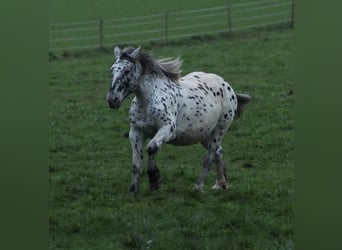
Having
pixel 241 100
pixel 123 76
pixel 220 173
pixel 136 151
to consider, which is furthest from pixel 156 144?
pixel 241 100

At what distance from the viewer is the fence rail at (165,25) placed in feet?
71.9

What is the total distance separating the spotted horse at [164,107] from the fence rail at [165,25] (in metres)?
14.1

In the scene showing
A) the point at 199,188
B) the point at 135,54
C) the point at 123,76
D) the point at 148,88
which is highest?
the point at 135,54

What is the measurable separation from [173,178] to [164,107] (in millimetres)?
1595

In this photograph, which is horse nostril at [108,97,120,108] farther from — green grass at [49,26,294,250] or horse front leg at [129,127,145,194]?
green grass at [49,26,294,250]

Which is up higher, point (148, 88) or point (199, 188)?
point (148, 88)

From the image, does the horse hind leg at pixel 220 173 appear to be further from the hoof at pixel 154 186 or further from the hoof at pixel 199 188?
the hoof at pixel 154 186

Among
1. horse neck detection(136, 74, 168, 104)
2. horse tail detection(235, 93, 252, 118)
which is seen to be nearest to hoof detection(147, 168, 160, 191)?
horse neck detection(136, 74, 168, 104)

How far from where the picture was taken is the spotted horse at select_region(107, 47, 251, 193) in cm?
676

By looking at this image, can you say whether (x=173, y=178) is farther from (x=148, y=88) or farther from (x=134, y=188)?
(x=148, y=88)

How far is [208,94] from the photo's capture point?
24.1 ft

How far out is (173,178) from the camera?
8273 mm
